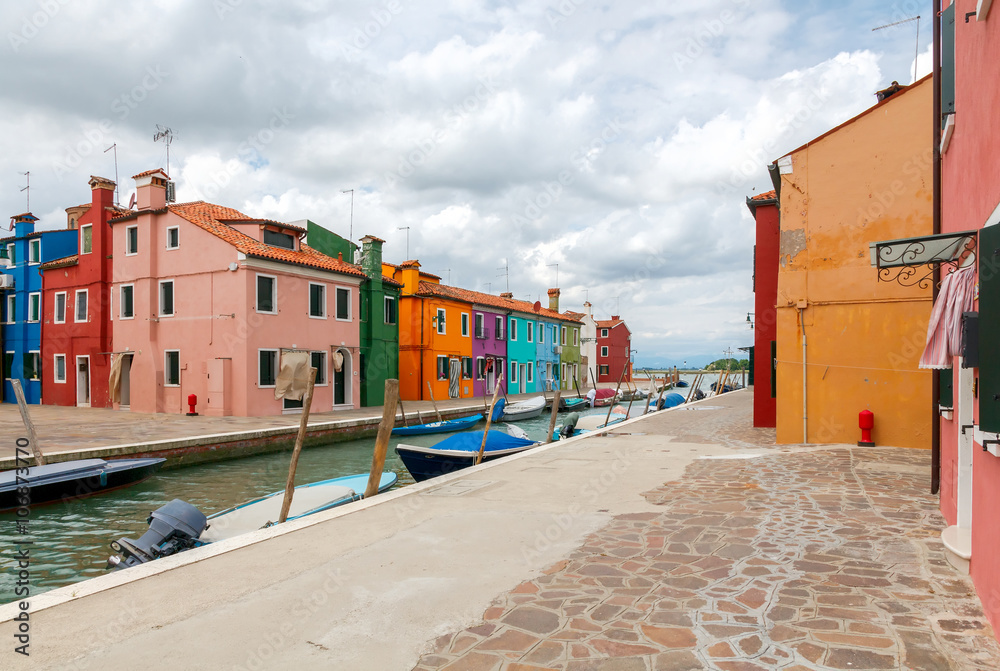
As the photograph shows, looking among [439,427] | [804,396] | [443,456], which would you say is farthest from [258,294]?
[804,396]

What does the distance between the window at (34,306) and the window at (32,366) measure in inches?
70.2

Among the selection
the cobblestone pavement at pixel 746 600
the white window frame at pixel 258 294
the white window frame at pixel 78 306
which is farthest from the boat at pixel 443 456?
the white window frame at pixel 78 306

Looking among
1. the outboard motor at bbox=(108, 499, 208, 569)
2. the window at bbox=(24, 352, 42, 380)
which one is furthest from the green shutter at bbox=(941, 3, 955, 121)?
the window at bbox=(24, 352, 42, 380)

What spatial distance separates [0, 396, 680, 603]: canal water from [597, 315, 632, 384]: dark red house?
148ft

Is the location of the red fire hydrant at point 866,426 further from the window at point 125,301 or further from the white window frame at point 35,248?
the white window frame at point 35,248

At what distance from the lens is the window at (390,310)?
97.9 feet

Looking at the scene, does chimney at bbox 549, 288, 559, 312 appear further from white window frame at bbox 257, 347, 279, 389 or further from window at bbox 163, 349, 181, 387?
window at bbox 163, 349, 181, 387

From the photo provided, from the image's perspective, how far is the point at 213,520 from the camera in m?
8.93

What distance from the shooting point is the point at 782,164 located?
12961mm

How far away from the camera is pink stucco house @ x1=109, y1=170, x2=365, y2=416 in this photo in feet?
73.7

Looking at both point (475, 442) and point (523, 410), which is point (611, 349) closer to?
point (523, 410)

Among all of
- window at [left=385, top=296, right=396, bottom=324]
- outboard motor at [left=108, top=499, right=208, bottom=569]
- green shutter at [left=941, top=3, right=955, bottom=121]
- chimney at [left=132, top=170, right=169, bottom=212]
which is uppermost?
chimney at [left=132, top=170, right=169, bottom=212]

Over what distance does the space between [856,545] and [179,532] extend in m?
7.01

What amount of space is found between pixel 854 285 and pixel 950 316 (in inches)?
309
